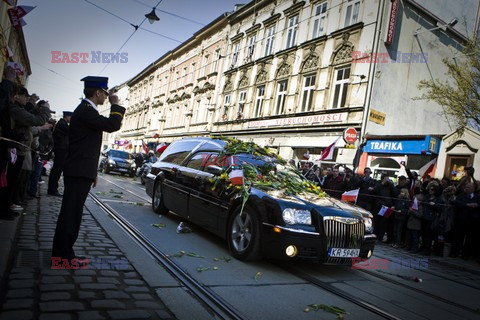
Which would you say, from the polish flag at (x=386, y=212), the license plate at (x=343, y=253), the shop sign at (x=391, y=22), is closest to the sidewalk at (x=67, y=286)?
the license plate at (x=343, y=253)

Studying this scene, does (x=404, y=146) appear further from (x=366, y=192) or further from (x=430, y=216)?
(x=430, y=216)

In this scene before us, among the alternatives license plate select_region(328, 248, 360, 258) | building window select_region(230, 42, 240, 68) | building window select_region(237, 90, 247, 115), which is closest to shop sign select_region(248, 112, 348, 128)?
building window select_region(237, 90, 247, 115)

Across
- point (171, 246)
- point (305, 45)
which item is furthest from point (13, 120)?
point (305, 45)

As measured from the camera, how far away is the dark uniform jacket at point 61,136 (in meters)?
8.73

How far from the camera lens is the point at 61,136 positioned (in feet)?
28.6

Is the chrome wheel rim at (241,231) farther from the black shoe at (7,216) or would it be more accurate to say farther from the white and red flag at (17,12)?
the white and red flag at (17,12)

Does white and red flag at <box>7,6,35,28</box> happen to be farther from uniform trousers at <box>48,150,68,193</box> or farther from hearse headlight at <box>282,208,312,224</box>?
hearse headlight at <box>282,208,312,224</box>

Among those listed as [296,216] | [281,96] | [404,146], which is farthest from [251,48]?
[296,216]

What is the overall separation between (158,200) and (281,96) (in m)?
16.0

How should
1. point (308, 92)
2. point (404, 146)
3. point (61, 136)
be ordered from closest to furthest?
1. point (61, 136)
2. point (404, 146)
3. point (308, 92)

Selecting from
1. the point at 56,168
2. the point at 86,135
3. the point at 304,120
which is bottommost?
the point at 56,168

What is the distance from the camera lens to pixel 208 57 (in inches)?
1357

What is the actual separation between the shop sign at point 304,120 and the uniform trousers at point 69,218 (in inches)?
606

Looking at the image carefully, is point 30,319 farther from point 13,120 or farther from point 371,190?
point 371,190
